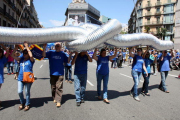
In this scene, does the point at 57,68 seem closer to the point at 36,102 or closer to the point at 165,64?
the point at 36,102

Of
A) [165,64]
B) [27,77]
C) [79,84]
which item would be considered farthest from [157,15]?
[27,77]

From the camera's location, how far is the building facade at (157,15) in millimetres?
52281

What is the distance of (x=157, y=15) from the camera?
54.8 metres

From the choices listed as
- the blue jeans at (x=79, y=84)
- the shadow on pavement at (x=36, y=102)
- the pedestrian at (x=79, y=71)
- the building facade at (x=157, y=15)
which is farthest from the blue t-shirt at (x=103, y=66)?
the building facade at (x=157, y=15)

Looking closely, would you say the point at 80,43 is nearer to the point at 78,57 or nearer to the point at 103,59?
the point at 78,57

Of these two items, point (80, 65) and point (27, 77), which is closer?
point (27, 77)

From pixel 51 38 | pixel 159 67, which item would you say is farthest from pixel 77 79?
pixel 159 67

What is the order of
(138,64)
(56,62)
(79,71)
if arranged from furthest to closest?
(138,64)
(79,71)
(56,62)

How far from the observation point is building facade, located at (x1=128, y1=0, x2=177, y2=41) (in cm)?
5228

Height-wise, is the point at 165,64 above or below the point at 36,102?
above

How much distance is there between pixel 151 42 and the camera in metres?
5.14

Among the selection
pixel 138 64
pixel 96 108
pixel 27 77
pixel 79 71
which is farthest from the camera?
Answer: pixel 138 64

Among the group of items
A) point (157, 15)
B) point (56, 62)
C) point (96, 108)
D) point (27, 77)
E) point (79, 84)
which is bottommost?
point (96, 108)

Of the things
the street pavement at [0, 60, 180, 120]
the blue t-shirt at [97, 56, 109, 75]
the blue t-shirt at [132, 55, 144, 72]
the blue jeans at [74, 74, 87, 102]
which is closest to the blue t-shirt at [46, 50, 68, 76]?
the blue jeans at [74, 74, 87, 102]
